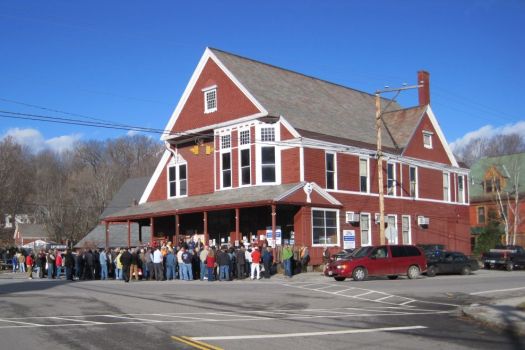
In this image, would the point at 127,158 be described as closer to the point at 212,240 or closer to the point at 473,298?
the point at 212,240

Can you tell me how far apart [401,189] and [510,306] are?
26370 mm

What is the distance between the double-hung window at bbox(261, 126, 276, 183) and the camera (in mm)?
36344

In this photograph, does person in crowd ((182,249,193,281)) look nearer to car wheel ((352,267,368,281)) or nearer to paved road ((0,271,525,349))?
paved road ((0,271,525,349))

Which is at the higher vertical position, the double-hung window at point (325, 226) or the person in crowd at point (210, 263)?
the double-hung window at point (325, 226)

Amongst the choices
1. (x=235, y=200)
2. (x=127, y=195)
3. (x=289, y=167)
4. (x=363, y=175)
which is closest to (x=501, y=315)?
(x=235, y=200)

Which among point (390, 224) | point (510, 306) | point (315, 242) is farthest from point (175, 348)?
point (390, 224)

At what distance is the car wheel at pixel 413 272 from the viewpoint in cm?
2992

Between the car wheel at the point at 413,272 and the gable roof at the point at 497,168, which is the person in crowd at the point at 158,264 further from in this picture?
the gable roof at the point at 497,168

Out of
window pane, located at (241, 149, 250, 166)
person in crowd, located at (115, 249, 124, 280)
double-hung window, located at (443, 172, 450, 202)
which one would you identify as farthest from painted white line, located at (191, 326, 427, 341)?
double-hung window, located at (443, 172, 450, 202)

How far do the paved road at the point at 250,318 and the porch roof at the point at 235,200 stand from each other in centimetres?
900

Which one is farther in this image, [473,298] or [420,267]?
[420,267]

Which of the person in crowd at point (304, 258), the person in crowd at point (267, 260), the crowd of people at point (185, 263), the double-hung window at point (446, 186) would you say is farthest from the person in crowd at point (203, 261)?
the double-hung window at point (446, 186)

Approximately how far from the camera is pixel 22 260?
49.6 meters

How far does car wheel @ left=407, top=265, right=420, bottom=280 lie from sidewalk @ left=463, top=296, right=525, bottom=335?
38.9ft
